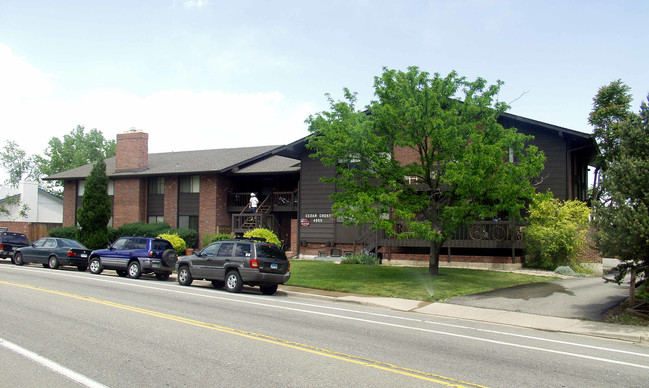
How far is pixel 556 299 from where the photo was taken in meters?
15.1

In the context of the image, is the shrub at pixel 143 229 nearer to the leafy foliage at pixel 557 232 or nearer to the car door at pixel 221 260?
the car door at pixel 221 260

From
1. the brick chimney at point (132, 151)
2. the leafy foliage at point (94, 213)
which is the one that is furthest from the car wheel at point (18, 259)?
the brick chimney at point (132, 151)

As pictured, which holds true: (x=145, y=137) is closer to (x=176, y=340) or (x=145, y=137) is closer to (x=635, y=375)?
(x=176, y=340)

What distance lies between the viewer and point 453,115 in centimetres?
1767

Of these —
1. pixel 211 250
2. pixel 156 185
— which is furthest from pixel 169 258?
pixel 156 185

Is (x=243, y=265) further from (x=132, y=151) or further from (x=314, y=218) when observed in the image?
(x=132, y=151)

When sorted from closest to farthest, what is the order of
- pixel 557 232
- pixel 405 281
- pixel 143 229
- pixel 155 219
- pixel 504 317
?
pixel 504 317 → pixel 405 281 → pixel 557 232 → pixel 143 229 → pixel 155 219

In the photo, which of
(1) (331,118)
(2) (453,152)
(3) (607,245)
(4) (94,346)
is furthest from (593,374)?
(1) (331,118)

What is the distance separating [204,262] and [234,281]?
5.36ft

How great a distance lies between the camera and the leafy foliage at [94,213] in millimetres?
31938

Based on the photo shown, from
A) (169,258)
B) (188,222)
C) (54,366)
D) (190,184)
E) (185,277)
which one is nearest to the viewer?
(54,366)

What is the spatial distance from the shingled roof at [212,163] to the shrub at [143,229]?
3.52m

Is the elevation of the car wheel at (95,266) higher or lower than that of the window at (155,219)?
lower

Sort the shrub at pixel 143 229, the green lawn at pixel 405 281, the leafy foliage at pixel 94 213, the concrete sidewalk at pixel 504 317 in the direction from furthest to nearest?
the shrub at pixel 143 229
the leafy foliage at pixel 94 213
the green lawn at pixel 405 281
the concrete sidewalk at pixel 504 317
